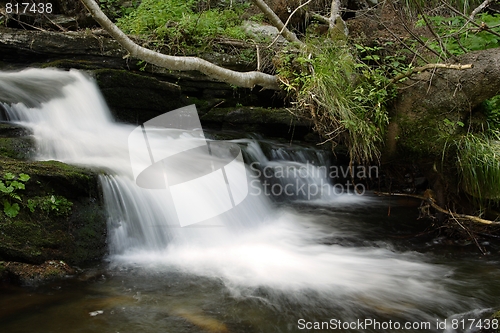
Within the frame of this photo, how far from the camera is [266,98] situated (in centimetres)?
862

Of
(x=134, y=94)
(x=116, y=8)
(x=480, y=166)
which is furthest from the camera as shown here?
(x=116, y=8)

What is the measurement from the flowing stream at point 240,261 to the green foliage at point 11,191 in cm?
74

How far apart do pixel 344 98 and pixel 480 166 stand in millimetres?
1641

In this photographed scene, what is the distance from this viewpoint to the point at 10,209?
3578 millimetres

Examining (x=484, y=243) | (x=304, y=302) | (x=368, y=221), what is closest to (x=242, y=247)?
(x=304, y=302)

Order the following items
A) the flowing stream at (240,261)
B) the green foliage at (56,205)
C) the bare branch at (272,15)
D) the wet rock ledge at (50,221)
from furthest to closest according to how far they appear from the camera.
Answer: the bare branch at (272,15) < the green foliage at (56,205) < the wet rock ledge at (50,221) < the flowing stream at (240,261)

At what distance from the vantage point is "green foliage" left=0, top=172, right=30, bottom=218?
11.7 feet

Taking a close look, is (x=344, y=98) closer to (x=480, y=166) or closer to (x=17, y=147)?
(x=480, y=166)

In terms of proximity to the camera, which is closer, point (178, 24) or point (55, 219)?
point (55, 219)

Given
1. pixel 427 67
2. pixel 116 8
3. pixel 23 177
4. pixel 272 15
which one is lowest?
pixel 23 177

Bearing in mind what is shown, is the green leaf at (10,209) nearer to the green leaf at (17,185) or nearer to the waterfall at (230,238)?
the green leaf at (17,185)

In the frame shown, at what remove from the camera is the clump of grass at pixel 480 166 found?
4305 mm

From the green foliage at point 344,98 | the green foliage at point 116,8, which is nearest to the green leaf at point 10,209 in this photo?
the green foliage at point 344,98

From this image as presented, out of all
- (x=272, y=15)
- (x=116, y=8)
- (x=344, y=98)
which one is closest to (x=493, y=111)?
(x=344, y=98)
